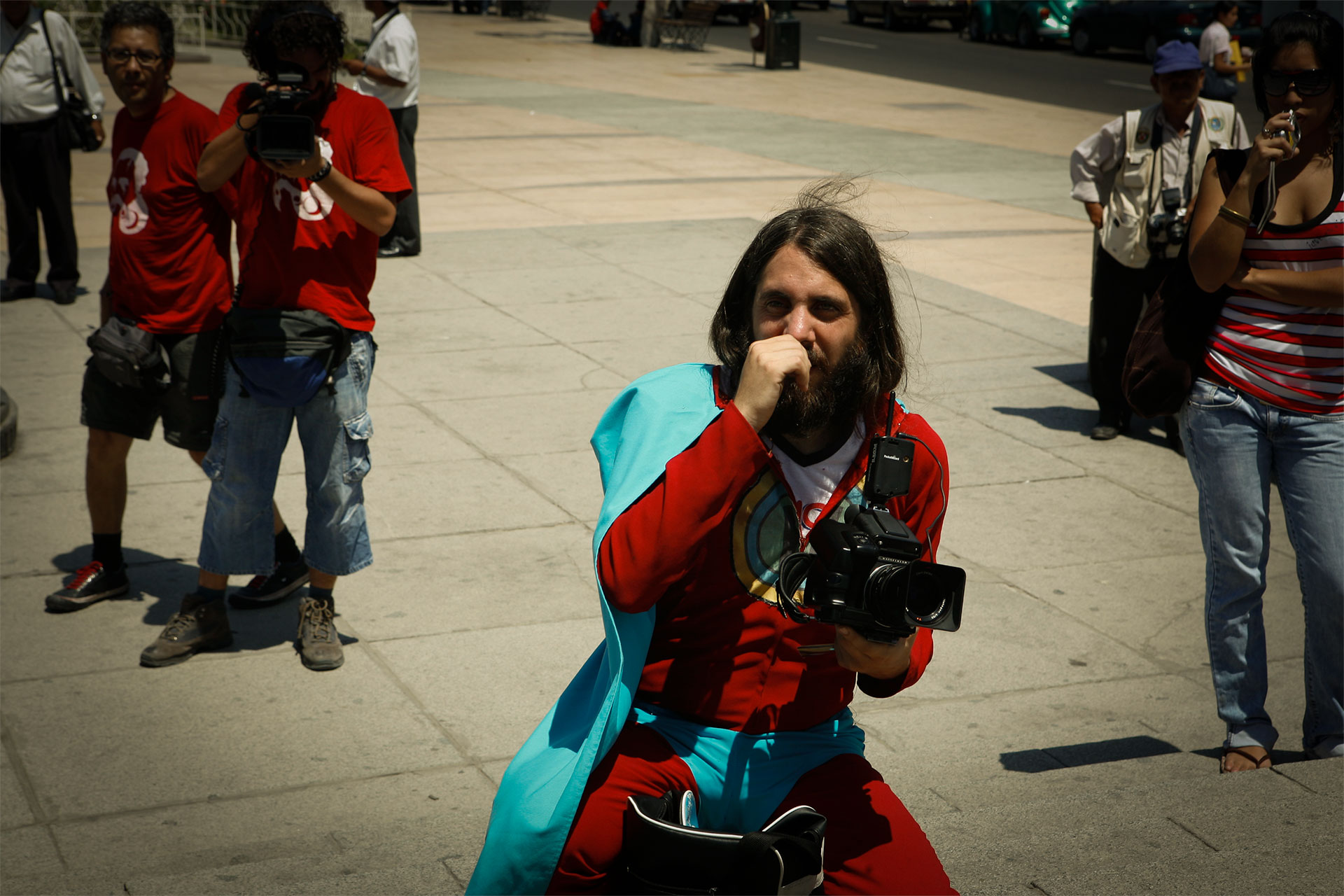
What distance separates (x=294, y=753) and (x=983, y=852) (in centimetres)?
199

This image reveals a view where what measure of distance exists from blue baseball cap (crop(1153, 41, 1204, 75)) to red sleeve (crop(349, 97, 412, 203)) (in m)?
3.68

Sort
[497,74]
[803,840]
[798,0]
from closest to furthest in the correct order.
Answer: [803,840] → [497,74] → [798,0]

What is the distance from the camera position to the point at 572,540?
5.41 metres

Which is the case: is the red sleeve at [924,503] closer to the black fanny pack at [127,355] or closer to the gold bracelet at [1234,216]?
the gold bracelet at [1234,216]

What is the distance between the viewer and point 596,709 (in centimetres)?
231

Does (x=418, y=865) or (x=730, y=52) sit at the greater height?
(x=730, y=52)

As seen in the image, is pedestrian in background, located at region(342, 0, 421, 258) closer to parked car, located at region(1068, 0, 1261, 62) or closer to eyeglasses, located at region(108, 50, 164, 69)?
eyeglasses, located at region(108, 50, 164, 69)

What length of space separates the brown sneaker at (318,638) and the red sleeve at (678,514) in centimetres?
238

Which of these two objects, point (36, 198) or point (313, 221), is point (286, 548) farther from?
point (36, 198)

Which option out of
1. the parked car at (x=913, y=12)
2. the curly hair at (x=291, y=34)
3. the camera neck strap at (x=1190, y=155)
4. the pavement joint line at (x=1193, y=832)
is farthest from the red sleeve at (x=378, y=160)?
the parked car at (x=913, y=12)

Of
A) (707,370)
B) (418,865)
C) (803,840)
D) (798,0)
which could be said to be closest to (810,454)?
(707,370)

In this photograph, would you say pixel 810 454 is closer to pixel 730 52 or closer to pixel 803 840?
pixel 803 840

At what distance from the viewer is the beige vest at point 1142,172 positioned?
638 cm

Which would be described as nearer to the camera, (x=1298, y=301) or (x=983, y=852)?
(x=983, y=852)
